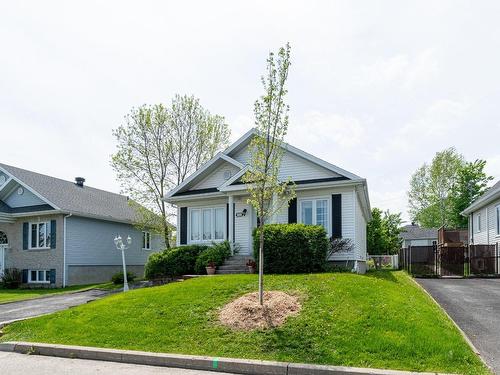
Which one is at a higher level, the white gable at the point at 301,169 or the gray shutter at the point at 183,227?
the white gable at the point at 301,169

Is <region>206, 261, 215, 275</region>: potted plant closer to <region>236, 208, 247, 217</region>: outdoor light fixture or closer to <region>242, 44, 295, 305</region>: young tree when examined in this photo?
<region>236, 208, 247, 217</region>: outdoor light fixture

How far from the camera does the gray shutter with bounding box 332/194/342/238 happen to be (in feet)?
59.5

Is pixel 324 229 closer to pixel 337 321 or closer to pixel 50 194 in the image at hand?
pixel 337 321

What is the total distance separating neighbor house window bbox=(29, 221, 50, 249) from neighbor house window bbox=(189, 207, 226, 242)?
950 centimetres

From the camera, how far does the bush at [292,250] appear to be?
16.3 m

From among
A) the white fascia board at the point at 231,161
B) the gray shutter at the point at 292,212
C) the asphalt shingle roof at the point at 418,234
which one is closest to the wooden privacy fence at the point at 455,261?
the gray shutter at the point at 292,212

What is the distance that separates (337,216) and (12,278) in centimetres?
1863

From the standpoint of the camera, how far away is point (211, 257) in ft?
59.6

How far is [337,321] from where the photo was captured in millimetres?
8688

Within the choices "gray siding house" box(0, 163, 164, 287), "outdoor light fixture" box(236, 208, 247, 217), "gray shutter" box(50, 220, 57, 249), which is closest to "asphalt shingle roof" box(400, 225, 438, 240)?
"gray siding house" box(0, 163, 164, 287)

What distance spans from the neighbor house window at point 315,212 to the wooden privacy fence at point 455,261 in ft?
21.9

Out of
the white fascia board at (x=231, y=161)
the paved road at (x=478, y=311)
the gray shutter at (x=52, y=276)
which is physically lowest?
the gray shutter at (x=52, y=276)

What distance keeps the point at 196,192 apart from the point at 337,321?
13.4 meters

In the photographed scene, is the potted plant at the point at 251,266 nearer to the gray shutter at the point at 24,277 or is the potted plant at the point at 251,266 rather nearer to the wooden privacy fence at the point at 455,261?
the wooden privacy fence at the point at 455,261
